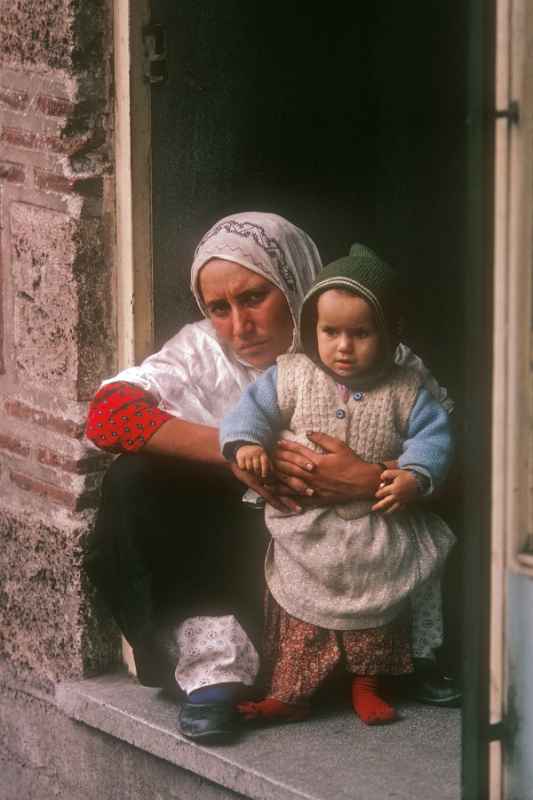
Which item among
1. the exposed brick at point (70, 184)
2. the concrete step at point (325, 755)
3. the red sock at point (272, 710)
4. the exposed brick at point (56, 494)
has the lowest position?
the concrete step at point (325, 755)

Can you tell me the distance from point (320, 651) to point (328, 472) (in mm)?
502

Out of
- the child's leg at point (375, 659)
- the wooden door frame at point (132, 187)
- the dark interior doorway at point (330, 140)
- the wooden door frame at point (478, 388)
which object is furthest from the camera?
the dark interior doorway at point (330, 140)

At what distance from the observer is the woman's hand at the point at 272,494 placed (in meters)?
4.02

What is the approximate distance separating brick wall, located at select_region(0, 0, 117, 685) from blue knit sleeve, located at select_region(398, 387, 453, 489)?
1.08 meters

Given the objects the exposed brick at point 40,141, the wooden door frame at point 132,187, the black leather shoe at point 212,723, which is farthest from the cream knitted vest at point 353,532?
the exposed brick at point 40,141

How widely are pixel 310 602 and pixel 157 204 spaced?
4.10 feet

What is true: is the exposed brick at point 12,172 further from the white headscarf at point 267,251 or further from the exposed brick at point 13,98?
the white headscarf at point 267,251

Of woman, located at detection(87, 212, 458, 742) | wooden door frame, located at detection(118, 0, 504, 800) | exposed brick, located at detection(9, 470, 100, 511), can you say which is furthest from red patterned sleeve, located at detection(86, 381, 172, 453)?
wooden door frame, located at detection(118, 0, 504, 800)

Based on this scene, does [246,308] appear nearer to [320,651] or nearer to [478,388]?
[320,651]

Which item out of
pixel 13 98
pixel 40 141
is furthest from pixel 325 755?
pixel 13 98

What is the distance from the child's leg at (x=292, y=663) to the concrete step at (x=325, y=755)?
0.19 ft

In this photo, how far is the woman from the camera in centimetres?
423

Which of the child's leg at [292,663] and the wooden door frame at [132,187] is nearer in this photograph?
the child's leg at [292,663]

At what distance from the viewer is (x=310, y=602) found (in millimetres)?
4066
